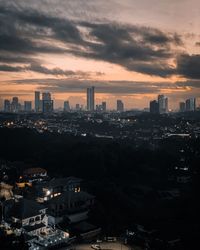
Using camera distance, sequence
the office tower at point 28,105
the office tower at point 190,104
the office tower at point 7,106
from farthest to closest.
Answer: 1. the office tower at point 28,105
2. the office tower at point 7,106
3. the office tower at point 190,104

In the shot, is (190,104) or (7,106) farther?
(7,106)

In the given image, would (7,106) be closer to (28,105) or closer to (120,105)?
(28,105)

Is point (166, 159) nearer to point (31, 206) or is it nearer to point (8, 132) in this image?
point (31, 206)

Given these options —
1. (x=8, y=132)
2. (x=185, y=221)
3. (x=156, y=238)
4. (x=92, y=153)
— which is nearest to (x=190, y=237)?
(x=156, y=238)

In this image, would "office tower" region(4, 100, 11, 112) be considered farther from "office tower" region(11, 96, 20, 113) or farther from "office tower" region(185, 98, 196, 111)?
"office tower" region(185, 98, 196, 111)

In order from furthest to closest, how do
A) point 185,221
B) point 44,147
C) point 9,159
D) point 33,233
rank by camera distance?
point 44,147 < point 9,159 < point 185,221 < point 33,233

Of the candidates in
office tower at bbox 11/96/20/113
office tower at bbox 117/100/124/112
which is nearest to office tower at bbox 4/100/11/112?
office tower at bbox 11/96/20/113

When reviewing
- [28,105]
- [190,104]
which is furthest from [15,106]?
[190,104]

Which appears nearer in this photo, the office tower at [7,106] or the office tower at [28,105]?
the office tower at [7,106]

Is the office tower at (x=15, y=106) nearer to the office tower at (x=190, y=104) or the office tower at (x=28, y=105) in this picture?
the office tower at (x=28, y=105)

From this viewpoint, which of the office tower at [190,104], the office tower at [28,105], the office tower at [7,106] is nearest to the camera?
the office tower at [190,104]

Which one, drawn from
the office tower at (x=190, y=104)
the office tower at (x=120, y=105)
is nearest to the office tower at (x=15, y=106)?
the office tower at (x=120, y=105)
